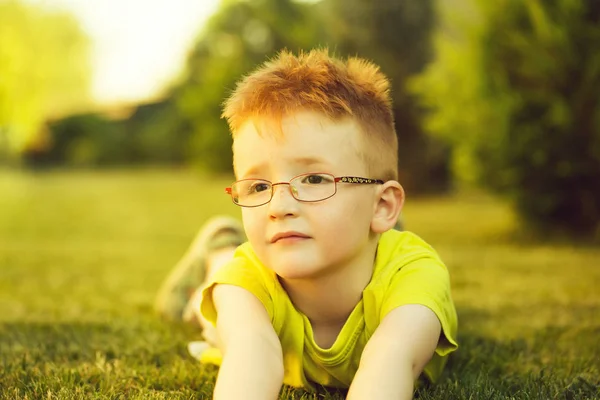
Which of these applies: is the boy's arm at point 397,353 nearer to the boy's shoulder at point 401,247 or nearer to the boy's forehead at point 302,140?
the boy's shoulder at point 401,247

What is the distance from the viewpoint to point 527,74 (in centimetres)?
645

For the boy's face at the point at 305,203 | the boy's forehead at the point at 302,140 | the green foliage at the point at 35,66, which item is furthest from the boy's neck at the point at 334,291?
the green foliage at the point at 35,66

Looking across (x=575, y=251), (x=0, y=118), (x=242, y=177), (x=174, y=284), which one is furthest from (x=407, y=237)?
(x=0, y=118)

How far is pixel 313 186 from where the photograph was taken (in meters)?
1.74

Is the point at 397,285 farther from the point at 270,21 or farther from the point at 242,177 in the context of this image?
the point at 270,21

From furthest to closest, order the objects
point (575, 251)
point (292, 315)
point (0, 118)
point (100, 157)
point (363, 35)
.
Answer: point (100, 157)
point (0, 118)
point (363, 35)
point (575, 251)
point (292, 315)

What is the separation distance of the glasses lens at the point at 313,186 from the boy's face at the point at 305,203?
13mm

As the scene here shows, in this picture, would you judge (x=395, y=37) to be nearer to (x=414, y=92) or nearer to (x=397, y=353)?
(x=414, y=92)

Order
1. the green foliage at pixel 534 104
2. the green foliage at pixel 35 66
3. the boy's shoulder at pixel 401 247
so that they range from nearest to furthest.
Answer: the boy's shoulder at pixel 401 247 → the green foliage at pixel 534 104 → the green foliage at pixel 35 66

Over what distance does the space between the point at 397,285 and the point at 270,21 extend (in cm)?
1608

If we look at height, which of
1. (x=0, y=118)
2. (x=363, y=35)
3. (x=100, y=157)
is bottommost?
(x=100, y=157)

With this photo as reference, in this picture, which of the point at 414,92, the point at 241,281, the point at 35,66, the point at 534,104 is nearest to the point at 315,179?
the point at 241,281

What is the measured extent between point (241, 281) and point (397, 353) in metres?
0.54

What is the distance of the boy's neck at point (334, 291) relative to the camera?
1.92 metres
